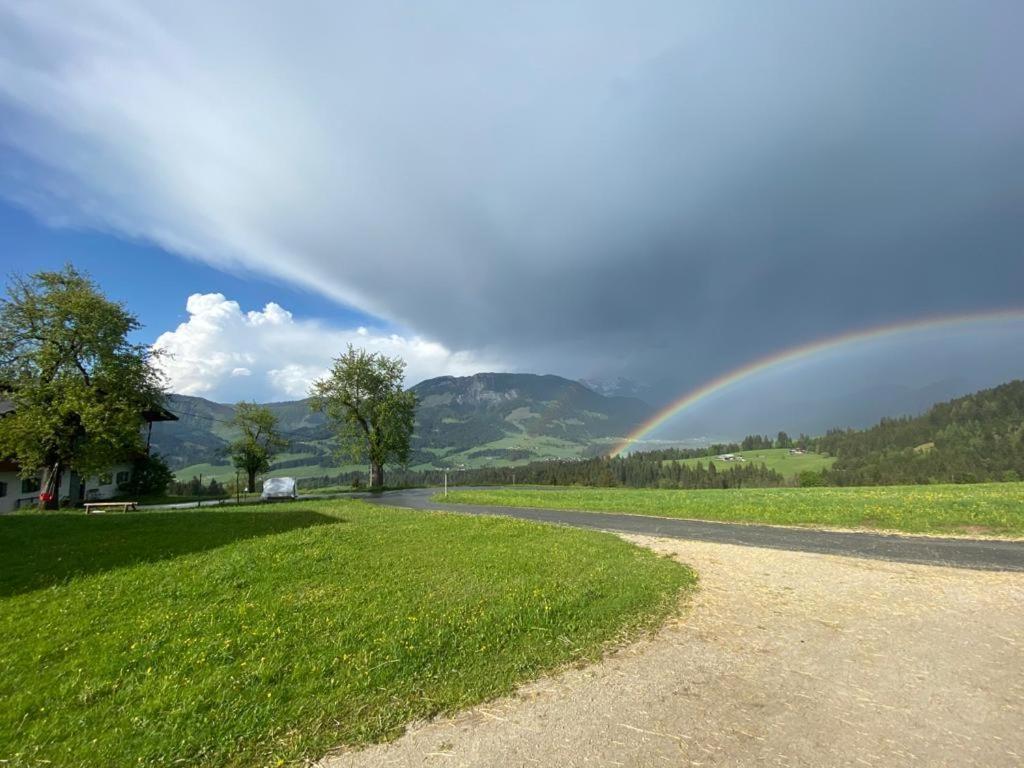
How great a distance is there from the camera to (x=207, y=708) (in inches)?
210

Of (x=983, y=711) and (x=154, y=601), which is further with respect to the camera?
(x=154, y=601)

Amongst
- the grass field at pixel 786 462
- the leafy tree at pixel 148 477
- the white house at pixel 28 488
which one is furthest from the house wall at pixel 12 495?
the grass field at pixel 786 462

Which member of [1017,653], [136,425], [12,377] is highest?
[12,377]

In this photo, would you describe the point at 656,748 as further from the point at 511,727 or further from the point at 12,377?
the point at 12,377

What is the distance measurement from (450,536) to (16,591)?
11.4 m

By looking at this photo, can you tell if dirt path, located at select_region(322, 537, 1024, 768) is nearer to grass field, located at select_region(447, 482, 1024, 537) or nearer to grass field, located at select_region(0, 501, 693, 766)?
grass field, located at select_region(0, 501, 693, 766)

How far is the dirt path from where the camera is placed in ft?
15.1

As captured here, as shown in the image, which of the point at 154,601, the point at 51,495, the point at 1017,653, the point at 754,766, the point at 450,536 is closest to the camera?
the point at 754,766

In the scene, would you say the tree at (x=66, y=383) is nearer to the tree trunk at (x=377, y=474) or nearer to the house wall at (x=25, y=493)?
the house wall at (x=25, y=493)

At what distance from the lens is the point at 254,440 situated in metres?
64.5

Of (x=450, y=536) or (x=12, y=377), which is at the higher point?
(x=12, y=377)

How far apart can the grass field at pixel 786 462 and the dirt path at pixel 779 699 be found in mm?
118580

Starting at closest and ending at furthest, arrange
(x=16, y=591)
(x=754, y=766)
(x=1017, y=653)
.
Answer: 1. (x=754, y=766)
2. (x=1017, y=653)
3. (x=16, y=591)

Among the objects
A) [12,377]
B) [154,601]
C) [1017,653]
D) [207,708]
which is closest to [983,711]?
[1017,653]
